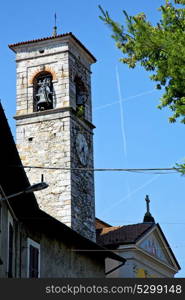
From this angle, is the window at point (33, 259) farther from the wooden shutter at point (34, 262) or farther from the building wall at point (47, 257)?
the building wall at point (47, 257)

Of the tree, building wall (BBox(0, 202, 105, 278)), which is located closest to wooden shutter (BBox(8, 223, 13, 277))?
building wall (BBox(0, 202, 105, 278))

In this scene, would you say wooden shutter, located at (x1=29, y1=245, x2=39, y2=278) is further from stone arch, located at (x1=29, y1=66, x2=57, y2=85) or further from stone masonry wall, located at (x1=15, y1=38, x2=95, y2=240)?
stone arch, located at (x1=29, y1=66, x2=57, y2=85)

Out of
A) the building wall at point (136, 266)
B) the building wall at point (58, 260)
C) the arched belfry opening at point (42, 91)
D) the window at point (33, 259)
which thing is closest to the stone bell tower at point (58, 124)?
the arched belfry opening at point (42, 91)

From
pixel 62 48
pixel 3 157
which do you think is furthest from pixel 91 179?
pixel 3 157

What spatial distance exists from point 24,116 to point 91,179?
12.3 feet

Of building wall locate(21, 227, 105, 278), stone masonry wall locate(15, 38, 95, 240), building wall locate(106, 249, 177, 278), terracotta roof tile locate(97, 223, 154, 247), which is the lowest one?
building wall locate(21, 227, 105, 278)

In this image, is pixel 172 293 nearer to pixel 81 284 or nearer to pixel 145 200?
pixel 81 284

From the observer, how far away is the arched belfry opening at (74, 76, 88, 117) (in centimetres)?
3470

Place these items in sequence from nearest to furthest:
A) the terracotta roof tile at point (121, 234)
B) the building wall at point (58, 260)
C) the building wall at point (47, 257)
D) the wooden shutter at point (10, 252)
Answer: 1. the building wall at point (47, 257)
2. the wooden shutter at point (10, 252)
3. the building wall at point (58, 260)
4. the terracotta roof tile at point (121, 234)

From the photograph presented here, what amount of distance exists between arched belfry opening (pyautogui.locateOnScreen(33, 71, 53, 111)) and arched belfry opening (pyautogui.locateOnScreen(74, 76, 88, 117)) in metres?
1.21

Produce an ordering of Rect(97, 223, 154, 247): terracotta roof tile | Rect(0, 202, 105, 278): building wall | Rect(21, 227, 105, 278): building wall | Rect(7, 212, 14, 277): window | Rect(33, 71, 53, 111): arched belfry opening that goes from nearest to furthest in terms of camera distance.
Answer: Rect(0, 202, 105, 278): building wall < Rect(7, 212, 14, 277): window < Rect(21, 227, 105, 278): building wall < Rect(33, 71, 53, 111): arched belfry opening < Rect(97, 223, 154, 247): terracotta roof tile

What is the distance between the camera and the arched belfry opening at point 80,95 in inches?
1366

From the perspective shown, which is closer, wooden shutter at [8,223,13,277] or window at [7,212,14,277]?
window at [7,212,14,277]

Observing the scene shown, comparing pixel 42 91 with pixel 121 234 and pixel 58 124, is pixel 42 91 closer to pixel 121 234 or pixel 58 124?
pixel 58 124
